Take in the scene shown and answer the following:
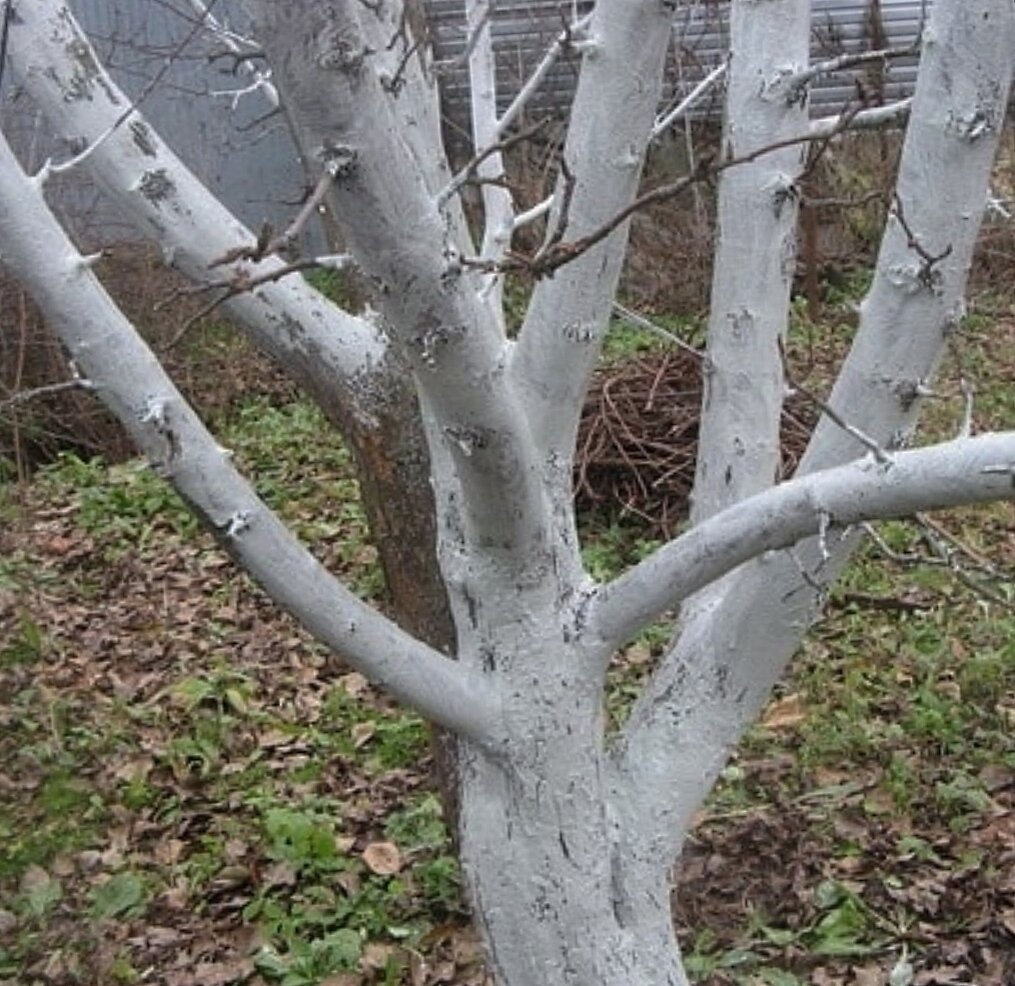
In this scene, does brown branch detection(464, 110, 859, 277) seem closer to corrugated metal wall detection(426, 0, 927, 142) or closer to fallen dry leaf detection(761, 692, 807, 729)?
fallen dry leaf detection(761, 692, 807, 729)

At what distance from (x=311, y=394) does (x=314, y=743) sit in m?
1.95

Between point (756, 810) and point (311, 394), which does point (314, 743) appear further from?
point (311, 394)

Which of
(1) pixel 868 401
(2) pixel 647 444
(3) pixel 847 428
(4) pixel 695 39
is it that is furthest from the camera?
(4) pixel 695 39

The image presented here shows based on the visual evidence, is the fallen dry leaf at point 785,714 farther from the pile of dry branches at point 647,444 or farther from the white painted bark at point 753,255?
the white painted bark at point 753,255

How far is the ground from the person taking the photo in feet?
10.9

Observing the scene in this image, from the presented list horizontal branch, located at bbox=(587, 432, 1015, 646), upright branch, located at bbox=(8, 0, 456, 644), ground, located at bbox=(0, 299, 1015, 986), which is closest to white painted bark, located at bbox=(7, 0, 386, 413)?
upright branch, located at bbox=(8, 0, 456, 644)

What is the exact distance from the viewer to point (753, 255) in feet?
7.68

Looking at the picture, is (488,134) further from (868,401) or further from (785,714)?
(785,714)

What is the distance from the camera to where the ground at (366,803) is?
3.33 meters

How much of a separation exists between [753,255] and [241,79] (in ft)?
27.4

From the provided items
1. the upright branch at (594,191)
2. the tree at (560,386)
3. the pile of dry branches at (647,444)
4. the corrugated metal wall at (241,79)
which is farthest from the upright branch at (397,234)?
the corrugated metal wall at (241,79)

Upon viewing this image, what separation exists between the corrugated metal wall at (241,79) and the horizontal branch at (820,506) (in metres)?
5.74

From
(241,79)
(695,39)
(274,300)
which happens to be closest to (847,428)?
(274,300)

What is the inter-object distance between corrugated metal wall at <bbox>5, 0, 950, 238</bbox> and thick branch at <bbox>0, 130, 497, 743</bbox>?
5698mm
